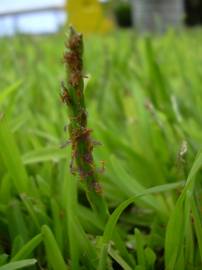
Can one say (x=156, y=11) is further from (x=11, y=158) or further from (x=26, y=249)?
(x=26, y=249)

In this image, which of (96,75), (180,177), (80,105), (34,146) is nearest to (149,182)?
(180,177)

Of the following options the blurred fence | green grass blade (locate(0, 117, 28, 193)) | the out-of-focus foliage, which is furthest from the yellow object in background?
green grass blade (locate(0, 117, 28, 193))

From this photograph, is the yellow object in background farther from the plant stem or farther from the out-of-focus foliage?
the plant stem

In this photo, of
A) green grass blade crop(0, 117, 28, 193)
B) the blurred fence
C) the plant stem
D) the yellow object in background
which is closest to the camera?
the plant stem

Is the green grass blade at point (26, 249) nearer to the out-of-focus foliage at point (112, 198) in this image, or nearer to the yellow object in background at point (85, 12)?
the out-of-focus foliage at point (112, 198)

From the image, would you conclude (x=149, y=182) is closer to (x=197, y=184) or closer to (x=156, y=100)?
(x=197, y=184)

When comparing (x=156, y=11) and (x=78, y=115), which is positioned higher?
(x=78, y=115)

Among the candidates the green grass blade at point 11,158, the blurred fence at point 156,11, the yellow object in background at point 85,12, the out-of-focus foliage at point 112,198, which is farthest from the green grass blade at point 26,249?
the blurred fence at point 156,11

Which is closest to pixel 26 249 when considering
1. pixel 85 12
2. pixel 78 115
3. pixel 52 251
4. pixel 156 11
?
pixel 52 251
